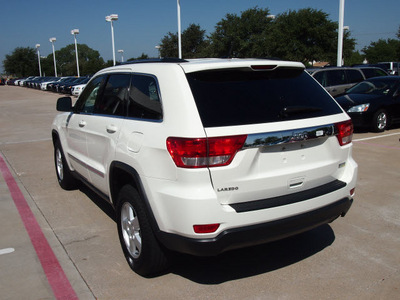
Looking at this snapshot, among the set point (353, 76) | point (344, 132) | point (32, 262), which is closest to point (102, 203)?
point (32, 262)

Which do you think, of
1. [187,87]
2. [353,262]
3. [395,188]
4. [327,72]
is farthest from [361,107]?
[187,87]

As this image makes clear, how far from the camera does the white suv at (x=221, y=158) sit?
2773 millimetres

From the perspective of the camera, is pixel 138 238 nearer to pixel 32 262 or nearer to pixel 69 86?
pixel 32 262

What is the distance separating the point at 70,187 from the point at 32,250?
2072 mm

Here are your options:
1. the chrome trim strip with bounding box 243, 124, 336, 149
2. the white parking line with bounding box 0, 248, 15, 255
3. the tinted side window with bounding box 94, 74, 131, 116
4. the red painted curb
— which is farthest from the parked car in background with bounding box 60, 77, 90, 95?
the chrome trim strip with bounding box 243, 124, 336, 149

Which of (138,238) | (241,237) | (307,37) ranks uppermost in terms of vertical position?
(307,37)

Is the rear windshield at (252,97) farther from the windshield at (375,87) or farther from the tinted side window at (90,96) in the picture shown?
the windshield at (375,87)

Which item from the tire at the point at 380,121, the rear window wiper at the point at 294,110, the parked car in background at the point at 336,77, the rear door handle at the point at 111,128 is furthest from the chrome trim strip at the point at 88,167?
the parked car in background at the point at 336,77

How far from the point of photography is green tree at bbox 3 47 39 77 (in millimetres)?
95500

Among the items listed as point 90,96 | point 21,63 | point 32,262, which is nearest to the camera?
point 32,262

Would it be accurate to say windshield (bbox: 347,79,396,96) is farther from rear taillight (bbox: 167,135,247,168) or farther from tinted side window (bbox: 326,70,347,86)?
rear taillight (bbox: 167,135,247,168)

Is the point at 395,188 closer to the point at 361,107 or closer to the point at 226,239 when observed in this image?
the point at 226,239

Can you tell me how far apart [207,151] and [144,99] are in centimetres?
97

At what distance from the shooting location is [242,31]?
51281 millimetres
